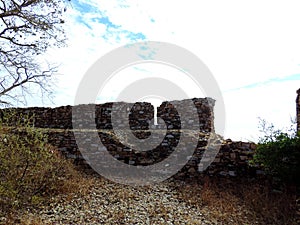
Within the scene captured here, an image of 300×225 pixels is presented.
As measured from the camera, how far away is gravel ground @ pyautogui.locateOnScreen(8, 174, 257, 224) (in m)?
5.77

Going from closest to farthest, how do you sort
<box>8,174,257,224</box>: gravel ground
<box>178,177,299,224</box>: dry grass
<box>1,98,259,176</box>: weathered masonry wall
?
<box>8,174,257,224</box>: gravel ground → <box>178,177,299,224</box>: dry grass → <box>1,98,259,176</box>: weathered masonry wall

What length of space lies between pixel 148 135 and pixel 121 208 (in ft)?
13.0

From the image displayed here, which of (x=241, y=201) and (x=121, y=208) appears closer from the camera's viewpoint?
(x=121, y=208)

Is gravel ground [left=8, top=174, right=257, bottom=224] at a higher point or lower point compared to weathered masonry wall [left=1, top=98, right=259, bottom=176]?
lower

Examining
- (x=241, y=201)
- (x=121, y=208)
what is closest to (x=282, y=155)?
(x=241, y=201)

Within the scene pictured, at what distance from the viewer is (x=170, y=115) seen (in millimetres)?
11797

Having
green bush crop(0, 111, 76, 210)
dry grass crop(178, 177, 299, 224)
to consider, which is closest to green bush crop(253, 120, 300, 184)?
dry grass crop(178, 177, 299, 224)

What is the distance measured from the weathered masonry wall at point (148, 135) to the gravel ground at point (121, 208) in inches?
73.4

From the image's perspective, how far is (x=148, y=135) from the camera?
1002 centimetres

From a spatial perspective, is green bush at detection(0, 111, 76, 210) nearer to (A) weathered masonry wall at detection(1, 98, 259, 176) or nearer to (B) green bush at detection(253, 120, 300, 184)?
(A) weathered masonry wall at detection(1, 98, 259, 176)

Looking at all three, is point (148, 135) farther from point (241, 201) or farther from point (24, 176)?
point (24, 176)

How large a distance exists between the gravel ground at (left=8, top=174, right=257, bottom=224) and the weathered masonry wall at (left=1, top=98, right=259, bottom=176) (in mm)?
1863

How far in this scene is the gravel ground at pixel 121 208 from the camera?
5770 mm

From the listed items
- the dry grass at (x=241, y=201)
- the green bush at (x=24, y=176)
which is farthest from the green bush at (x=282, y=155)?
the green bush at (x=24, y=176)
